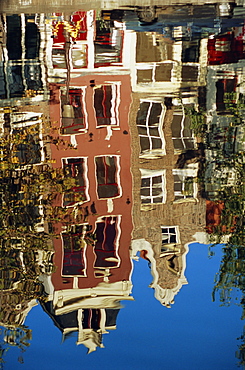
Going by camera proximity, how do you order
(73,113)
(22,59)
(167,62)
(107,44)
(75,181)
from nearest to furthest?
(75,181)
(73,113)
(22,59)
(167,62)
(107,44)

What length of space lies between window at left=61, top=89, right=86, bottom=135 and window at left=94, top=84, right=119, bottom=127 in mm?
354

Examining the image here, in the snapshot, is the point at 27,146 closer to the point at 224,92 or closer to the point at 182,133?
the point at 182,133

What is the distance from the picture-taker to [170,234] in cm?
900

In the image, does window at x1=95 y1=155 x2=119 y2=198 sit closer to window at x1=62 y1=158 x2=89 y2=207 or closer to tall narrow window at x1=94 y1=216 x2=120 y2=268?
window at x1=62 y1=158 x2=89 y2=207

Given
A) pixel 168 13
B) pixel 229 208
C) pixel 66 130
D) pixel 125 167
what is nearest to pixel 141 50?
pixel 168 13

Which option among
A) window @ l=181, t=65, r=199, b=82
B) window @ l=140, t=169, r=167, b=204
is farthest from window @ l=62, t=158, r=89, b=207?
window @ l=181, t=65, r=199, b=82

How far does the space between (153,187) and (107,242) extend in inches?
70.7

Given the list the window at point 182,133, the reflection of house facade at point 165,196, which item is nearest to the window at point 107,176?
the reflection of house facade at point 165,196

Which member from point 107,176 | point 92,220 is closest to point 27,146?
point 107,176

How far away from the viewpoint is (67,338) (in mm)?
7203

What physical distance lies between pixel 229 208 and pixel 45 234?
2688mm

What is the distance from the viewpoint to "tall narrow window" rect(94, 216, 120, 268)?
27.0 ft

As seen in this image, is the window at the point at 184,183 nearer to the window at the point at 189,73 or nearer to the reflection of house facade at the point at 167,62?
the reflection of house facade at the point at 167,62

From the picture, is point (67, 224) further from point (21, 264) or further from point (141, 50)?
point (141, 50)
